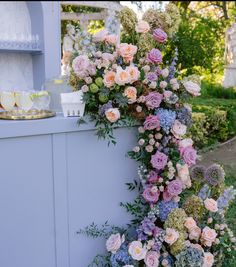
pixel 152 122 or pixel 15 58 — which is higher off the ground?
pixel 15 58

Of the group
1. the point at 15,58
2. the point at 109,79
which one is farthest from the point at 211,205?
the point at 15,58

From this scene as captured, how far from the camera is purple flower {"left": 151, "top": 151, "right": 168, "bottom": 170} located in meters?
1.97

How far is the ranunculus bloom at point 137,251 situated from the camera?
198 cm

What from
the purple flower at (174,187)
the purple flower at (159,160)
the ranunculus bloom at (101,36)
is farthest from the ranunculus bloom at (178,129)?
the ranunculus bloom at (101,36)

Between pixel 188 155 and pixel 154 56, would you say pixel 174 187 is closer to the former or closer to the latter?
pixel 188 155

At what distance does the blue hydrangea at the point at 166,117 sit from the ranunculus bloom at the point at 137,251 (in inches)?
24.9

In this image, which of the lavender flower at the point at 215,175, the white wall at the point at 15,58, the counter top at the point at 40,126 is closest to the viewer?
the counter top at the point at 40,126

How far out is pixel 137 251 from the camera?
6.53ft

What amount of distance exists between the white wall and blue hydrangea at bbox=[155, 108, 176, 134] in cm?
220

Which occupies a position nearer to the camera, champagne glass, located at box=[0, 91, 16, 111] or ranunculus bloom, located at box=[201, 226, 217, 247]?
champagne glass, located at box=[0, 91, 16, 111]

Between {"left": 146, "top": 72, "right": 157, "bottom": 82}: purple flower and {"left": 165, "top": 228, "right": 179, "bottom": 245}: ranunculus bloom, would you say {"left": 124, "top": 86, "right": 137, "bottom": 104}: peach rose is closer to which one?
{"left": 146, "top": 72, "right": 157, "bottom": 82}: purple flower

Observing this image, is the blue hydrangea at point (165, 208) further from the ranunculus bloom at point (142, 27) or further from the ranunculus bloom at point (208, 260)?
the ranunculus bloom at point (142, 27)

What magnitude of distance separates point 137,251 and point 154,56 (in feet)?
3.42

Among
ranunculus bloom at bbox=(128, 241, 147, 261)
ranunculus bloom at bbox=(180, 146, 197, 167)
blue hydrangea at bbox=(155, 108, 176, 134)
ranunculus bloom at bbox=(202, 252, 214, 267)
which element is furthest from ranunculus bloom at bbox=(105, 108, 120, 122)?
ranunculus bloom at bbox=(202, 252, 214, 267)
